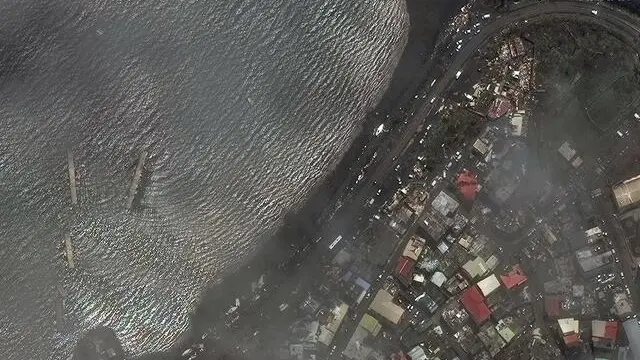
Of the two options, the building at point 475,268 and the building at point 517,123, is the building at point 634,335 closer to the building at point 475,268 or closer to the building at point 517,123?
the building at point 475,268

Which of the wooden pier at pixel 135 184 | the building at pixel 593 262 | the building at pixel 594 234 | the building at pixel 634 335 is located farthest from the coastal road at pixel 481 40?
the building at pixel 634 335

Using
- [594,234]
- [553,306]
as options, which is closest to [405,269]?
[553,306]

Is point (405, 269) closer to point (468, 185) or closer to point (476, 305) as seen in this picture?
point (476, 305)

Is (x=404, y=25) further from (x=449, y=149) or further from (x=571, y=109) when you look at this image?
(x=571, y=109)

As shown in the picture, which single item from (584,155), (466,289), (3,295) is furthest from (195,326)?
(584,155)

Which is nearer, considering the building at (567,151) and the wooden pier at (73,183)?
the building at (567,151)

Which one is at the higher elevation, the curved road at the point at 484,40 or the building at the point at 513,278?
the curved road at the point at 484,40
